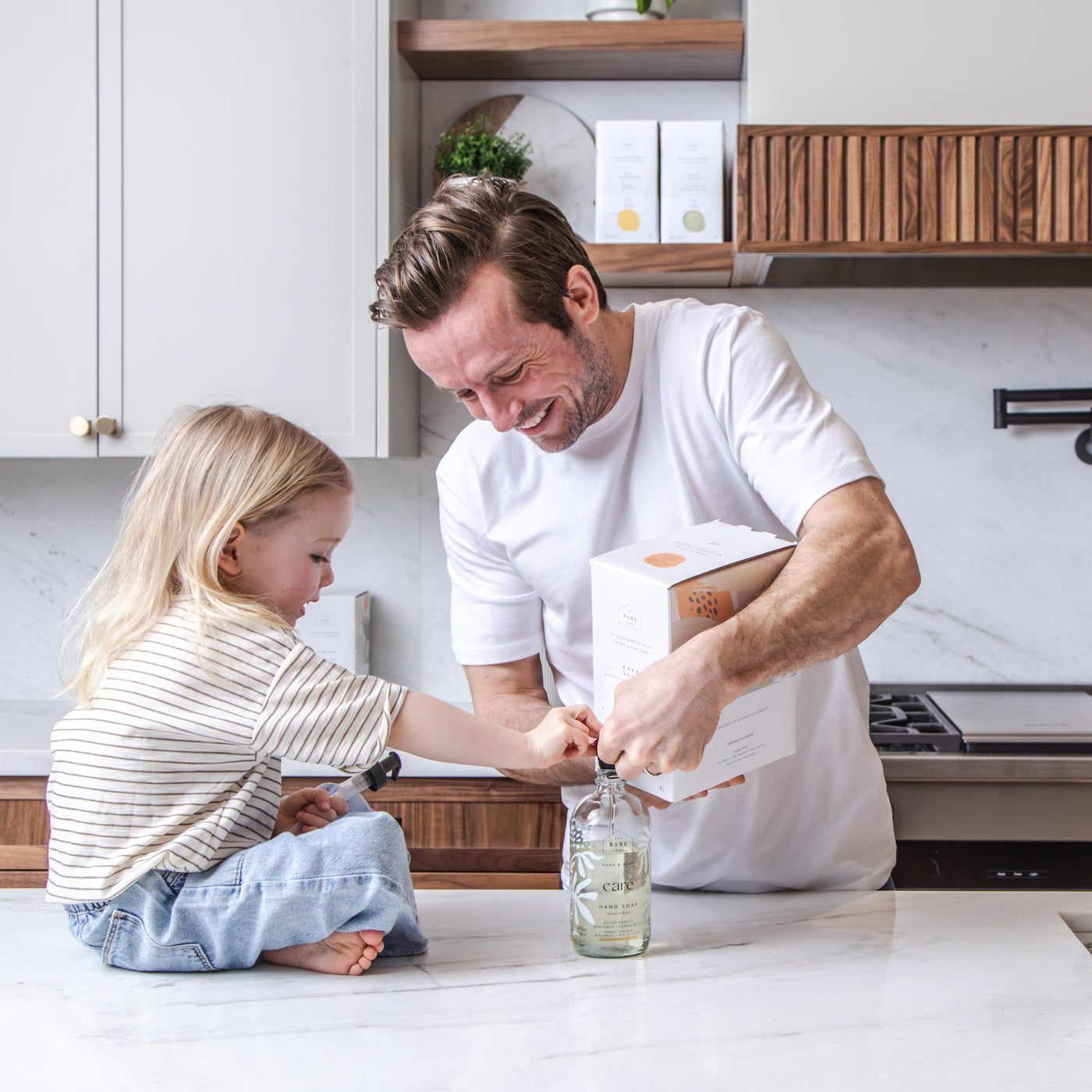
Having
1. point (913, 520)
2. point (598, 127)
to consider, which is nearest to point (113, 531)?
point (598, 127)

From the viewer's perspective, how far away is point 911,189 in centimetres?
186

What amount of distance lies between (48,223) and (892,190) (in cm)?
154

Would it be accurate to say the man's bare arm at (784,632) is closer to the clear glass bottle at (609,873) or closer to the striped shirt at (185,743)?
the clear glass bottle at (609,873)

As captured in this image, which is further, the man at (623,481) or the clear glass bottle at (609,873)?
the man at (623,481)

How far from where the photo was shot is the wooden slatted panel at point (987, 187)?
1.85 meters

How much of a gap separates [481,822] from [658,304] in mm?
963

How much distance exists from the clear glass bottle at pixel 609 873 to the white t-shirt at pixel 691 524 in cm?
37

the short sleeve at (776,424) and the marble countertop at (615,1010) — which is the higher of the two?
the short sleeve at (776,424)

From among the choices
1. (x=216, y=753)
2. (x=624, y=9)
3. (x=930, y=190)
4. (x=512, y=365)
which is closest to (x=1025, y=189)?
(x=930, y=190)

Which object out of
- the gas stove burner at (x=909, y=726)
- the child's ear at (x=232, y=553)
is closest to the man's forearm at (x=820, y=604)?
the child's ear at (x=232, y=553)

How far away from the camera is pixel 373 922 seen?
2.85 ft

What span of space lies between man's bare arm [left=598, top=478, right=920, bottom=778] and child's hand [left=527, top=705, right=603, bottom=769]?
0.09 metres

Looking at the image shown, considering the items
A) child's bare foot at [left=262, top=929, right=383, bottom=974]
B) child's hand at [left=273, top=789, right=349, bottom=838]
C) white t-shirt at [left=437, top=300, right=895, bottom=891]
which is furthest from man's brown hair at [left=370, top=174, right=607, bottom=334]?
child's bare foot at [left=262, top=929, right=383, bottom=974]

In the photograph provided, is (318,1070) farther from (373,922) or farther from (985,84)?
(985,84)
